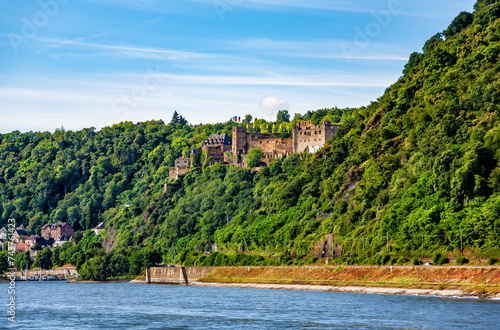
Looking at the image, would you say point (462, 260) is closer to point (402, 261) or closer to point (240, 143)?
point (402, 261)

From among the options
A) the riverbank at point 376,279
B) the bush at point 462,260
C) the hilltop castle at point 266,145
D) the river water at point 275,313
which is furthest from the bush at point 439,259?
the hilltop castle at point 266,145

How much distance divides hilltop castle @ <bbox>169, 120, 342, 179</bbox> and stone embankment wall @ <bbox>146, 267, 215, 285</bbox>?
5814 cm

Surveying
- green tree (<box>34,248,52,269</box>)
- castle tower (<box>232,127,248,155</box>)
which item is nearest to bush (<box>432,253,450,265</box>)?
castle tower (<box>232,127,248,155</box>)

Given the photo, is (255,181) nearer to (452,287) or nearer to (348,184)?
(348,184)

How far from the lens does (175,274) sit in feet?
400

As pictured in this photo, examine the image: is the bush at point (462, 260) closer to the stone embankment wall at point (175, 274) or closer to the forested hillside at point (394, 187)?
the forested hillside at point (394, 187)

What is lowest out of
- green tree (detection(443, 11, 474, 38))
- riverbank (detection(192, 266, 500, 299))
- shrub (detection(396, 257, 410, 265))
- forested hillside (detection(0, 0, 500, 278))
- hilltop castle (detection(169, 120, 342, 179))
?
riverbank (detection(192, 266, 500, 299))

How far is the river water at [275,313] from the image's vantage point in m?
49.7

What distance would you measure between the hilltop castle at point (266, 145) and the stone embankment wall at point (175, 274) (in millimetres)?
58145

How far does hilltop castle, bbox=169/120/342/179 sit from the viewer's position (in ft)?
573

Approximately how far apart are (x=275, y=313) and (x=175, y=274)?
65.0 meters

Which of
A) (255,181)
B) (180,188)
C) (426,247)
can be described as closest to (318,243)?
(426,247)

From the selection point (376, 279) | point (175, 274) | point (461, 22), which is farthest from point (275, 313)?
point (461, 22)

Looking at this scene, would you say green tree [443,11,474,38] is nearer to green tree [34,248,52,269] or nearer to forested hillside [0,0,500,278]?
forested hillside [0,0,500,278]
